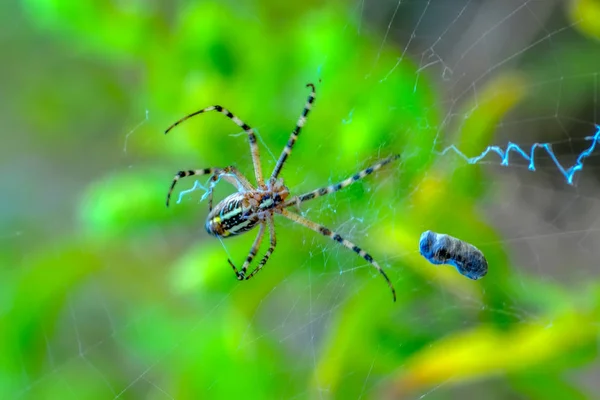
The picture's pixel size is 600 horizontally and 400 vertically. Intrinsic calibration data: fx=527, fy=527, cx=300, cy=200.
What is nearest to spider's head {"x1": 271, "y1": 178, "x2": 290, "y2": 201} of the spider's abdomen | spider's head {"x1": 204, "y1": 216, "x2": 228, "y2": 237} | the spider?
the spider

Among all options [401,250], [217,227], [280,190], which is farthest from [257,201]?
[401,250]

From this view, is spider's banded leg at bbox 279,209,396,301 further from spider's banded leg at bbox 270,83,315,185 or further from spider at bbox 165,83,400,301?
spider's banded leg at bbox 270,83,315,185

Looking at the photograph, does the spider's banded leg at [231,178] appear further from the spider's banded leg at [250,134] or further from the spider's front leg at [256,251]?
the spider's front leg at [256,251]

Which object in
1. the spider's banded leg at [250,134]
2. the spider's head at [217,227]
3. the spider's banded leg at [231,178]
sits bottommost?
the spider's head at [217,227]

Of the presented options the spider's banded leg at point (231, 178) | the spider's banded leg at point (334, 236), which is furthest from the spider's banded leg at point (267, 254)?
the spider's banded leg at point (231, 178)

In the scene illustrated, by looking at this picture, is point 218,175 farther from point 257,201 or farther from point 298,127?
point 298,127

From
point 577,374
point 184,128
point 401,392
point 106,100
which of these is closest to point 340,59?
point 184,128
